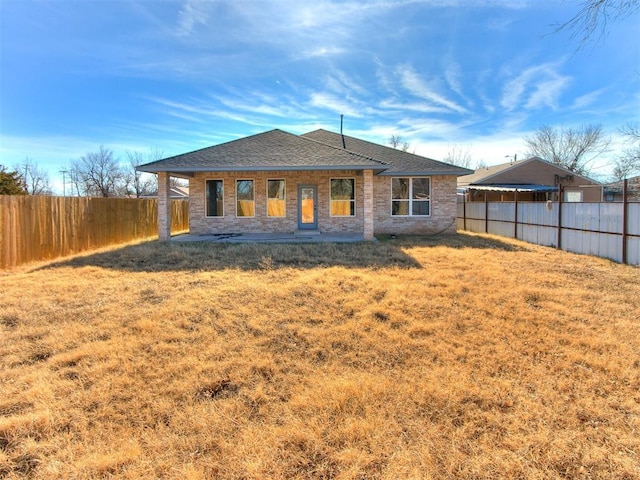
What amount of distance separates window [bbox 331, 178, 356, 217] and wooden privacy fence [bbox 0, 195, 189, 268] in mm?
8709

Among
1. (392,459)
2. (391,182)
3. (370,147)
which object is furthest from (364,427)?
(370,147)

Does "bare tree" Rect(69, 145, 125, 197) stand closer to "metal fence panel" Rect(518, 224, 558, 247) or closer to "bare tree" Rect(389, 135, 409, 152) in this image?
"bare tree" Rect(389, 135, 409, 152)

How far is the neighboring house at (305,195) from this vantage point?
1380cm

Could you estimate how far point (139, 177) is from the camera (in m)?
44.2

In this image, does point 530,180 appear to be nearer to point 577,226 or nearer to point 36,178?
point 577,226

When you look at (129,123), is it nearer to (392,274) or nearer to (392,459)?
(392,274)

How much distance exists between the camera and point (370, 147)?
18016mm

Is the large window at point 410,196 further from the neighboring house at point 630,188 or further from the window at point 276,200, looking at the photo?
the neighboring house at point 630,188

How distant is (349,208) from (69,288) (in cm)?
1035

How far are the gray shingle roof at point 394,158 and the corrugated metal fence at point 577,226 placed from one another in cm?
273

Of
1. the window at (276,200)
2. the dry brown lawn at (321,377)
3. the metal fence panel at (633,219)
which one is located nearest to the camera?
the dry brown lawn at (321,377)

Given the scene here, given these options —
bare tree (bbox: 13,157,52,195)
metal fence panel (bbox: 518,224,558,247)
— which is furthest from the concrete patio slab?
bare tree (bbox: 13,157,52,195)

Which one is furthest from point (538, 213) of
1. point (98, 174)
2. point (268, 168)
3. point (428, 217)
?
point (98, 174)

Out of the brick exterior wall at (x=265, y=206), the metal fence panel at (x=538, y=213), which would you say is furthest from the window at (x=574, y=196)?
the brick exterior wall at (x=265, y=206)
